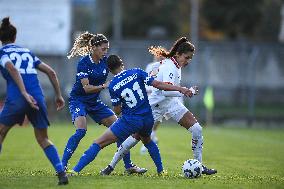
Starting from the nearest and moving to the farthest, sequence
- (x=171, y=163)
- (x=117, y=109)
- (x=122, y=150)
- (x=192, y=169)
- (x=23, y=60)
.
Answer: (x=23, y=60)
(x=192, y=169)
(x=117, y=109)
(x=122, y=150)
(x=171, y=163)

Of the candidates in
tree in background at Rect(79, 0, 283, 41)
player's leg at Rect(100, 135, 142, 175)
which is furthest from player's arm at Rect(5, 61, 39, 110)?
tree in background at Rect(79, 0, 283, 41)

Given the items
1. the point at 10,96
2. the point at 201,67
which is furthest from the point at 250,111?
the point at 10,96

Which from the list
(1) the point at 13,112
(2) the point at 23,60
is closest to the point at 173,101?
(2) the point at 23,60

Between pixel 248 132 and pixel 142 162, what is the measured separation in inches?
502

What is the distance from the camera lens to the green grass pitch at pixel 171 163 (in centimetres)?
1179

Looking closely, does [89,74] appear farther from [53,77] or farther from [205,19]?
[205,19]

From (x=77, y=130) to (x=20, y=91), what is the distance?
2.63 m

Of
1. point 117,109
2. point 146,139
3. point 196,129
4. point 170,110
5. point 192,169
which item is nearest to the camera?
point 192,169

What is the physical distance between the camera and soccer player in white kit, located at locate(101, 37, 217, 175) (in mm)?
13156

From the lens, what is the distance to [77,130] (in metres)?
13.4

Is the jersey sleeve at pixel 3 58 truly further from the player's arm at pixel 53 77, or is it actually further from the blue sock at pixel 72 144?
the blue sock at pixel 72 144

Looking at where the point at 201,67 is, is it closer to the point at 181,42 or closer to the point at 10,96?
the point at 181,42

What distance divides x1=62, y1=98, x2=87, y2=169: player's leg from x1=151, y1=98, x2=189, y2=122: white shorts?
4.18 ft

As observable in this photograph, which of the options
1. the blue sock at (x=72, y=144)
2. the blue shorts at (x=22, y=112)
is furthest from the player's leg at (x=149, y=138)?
the blue shorts at (x=22, y=112)
